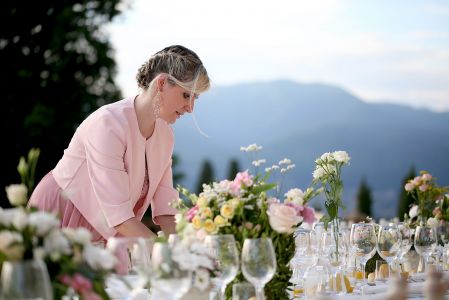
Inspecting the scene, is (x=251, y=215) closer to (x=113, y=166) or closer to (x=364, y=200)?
(x=113, y=166)

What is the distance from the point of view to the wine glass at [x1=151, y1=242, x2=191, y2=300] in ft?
6.89

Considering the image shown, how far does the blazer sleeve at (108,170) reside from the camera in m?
3.46

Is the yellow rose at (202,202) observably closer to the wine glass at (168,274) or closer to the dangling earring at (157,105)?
the wine glass at (168,274)

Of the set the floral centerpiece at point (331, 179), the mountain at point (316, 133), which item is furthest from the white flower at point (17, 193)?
the mountain at point (316, 133)

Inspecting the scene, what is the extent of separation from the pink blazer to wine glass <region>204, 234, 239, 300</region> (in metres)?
1.12

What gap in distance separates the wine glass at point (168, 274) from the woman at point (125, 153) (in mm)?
Answer: 1263

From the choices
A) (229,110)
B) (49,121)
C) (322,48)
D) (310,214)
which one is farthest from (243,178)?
(229,110)

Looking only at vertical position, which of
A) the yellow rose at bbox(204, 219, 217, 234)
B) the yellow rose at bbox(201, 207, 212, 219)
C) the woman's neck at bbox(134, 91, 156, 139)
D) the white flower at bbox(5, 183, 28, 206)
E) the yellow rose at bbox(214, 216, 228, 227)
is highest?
the woman's neck at bbox(134, 91, 156, 139)

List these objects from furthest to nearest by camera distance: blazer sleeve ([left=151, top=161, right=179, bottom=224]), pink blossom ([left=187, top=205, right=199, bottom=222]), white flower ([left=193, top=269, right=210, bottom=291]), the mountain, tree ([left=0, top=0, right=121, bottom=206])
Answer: the mountain → tree ([left=0, top=0, right=121, bottom=206]) → blazer sleeve ([left=151, top=161, right=179, bottom=224]) → pink blossom ([left=187, top=205, right=199, bottom=222]) → white flower ([left=193, top=269, right=210, bottom=291])

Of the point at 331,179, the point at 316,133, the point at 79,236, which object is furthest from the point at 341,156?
the point at 316,133

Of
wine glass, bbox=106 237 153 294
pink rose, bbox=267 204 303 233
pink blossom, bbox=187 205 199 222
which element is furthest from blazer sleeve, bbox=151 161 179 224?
wine glass, bbox=106 237 153 294

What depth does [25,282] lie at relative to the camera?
1.69 m

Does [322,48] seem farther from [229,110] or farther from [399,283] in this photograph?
[399,283]

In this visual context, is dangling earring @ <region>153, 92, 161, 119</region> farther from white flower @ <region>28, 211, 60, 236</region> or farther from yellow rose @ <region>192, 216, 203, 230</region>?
white flower @ <region>28, 211, 60, 236</region>
